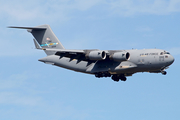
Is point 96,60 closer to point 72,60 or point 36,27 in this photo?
point 72,60

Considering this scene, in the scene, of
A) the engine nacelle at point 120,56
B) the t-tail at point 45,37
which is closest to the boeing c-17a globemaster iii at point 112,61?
the engine nacelle at point 120,56

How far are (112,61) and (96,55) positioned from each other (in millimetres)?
1730

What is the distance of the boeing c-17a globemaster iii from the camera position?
24359 mm

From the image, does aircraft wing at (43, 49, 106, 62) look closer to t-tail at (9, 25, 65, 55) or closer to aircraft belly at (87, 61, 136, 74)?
aircraft belly at (87, 61, 136, 74)

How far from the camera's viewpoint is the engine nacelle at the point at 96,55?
24.4 metres

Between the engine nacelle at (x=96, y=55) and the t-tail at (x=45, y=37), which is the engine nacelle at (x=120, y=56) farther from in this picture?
the t-tail at (x=45, y=37)

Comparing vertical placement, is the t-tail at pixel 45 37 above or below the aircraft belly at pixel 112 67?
above

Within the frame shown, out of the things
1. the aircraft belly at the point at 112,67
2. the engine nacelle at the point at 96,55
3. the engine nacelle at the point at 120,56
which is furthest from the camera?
the aircraft belly at the point at 112,67

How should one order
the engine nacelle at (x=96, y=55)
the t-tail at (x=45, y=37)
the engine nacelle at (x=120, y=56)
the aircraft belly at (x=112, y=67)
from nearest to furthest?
the engine nacelle at (x=120, y=56) < the engine nacelle at (x=96, y=55) < the aircraft belly at (x=112, y=67) < the t-tail at (x=45, y=37)

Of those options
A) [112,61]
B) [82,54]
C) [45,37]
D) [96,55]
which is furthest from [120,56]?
[45,37]

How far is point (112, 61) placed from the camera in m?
25.5

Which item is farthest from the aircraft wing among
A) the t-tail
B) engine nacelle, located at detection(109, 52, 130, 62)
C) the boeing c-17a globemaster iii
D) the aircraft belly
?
the t-tail

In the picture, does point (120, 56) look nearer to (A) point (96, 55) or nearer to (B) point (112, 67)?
(B) point (112, 67)

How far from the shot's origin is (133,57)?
2483 centimetres
